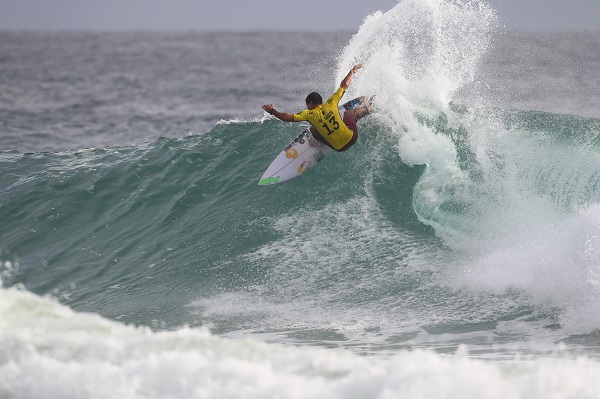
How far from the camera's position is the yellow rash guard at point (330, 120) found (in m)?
12.2

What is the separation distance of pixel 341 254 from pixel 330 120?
2.35m

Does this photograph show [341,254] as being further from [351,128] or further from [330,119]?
[351,128]

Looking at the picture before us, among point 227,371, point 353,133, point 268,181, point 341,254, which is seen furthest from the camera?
point 268,181

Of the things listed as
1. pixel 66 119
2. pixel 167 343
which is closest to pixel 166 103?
pixel 66 119

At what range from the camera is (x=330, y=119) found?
12305 millimetres

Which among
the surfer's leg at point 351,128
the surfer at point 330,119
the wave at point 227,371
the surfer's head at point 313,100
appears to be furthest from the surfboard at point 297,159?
the wave at point 227,371

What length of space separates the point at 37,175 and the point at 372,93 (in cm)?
709

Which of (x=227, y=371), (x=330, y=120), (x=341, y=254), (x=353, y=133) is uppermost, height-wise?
(x=330, y=120)

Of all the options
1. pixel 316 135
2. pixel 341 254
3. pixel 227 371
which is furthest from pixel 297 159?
pixel 227 371

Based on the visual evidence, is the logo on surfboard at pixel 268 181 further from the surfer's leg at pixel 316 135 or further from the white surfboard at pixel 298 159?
the surfer's leg at pixel 316 135

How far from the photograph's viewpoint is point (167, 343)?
280 inches

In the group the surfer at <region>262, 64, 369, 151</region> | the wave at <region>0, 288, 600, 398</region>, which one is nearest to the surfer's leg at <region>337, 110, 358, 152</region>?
the surfer at <region>262, 64, 369, 151</region>

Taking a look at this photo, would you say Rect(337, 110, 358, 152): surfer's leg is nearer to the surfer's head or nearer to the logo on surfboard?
the surfer's head

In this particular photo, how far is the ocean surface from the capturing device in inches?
266
